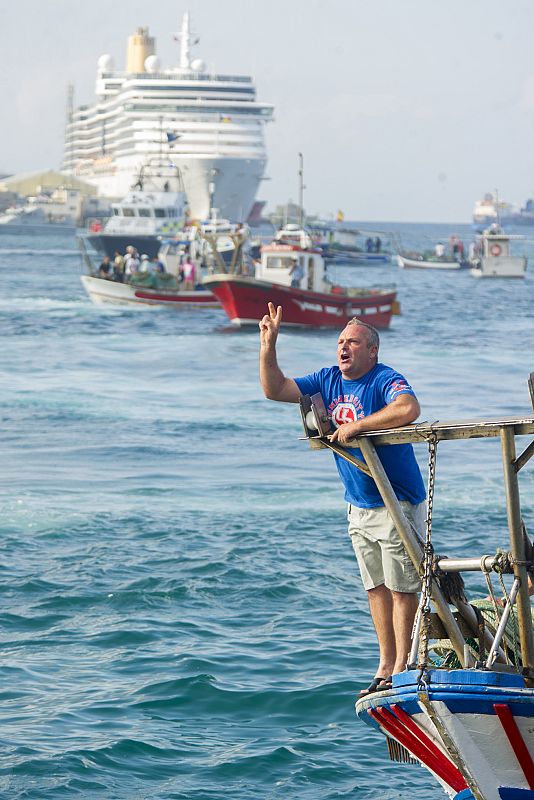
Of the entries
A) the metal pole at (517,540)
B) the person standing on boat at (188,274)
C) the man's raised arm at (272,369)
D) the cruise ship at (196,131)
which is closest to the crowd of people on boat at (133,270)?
the person standing on boat at (188,274)

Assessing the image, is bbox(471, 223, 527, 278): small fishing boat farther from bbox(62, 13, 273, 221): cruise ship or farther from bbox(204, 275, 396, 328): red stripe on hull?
bbox(62, 13, 273, 221): cruise ship

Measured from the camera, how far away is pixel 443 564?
6426mm

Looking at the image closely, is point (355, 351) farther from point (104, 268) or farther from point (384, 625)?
point (104, 268)

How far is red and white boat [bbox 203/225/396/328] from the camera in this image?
4128 centimetres

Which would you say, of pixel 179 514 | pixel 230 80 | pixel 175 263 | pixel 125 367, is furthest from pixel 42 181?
pixel 179 514

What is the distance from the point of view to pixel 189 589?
13336 mm

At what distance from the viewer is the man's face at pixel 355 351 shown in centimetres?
674

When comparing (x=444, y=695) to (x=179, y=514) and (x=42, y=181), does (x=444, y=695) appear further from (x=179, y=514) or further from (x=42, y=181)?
(x=42, y=181)

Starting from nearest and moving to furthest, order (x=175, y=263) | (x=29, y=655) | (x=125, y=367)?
(x=29, y=655) < (x=125, y=367) < (x=175, y=263)

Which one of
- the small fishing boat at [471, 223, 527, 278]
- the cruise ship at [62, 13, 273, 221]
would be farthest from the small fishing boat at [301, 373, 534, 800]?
the cruise ship at [62, 13, 273, 221]

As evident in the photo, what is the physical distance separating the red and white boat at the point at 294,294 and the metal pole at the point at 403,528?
112 feet

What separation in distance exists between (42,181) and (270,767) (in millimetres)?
195852

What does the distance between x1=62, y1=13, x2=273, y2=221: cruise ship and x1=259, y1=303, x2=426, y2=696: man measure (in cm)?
12776

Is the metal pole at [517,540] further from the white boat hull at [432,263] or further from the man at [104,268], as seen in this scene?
the white boat hull at [432,263]
